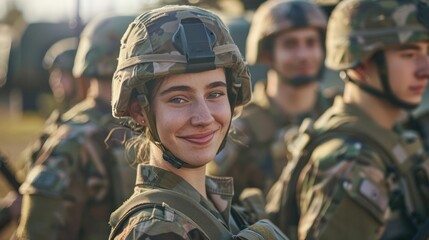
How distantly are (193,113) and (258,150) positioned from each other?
13.4 ft

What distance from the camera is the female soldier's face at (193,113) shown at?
4.15 m

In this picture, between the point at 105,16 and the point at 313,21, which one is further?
the point at 313,21

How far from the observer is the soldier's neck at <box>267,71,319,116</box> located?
340 inches

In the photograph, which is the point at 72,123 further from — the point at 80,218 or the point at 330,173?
the point at 330,173

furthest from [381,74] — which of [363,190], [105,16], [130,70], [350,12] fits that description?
[105,16]

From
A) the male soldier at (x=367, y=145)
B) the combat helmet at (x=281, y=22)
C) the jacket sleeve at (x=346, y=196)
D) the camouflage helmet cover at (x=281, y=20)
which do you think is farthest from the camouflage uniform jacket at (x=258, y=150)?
the jacket sleeve at (x=346, y=196)

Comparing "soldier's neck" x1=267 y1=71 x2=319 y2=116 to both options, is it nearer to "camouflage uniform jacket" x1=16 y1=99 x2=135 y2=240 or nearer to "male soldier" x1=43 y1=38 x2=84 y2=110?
"camouflage uniform jacket" x1=16 y1=99 x2=135 y2=240

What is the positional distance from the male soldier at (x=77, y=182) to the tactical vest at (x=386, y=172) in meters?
1.24

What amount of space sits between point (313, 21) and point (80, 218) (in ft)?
8.92

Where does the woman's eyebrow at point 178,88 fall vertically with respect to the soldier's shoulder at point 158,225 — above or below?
above

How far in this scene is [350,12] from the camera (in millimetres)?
6164

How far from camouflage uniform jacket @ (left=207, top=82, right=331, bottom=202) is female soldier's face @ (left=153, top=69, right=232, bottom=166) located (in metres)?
3.48

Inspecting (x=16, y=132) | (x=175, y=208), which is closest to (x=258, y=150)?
(x=175, y=208)

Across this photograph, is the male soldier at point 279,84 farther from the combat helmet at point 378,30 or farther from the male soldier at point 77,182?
the combat helmet at point 378,30
